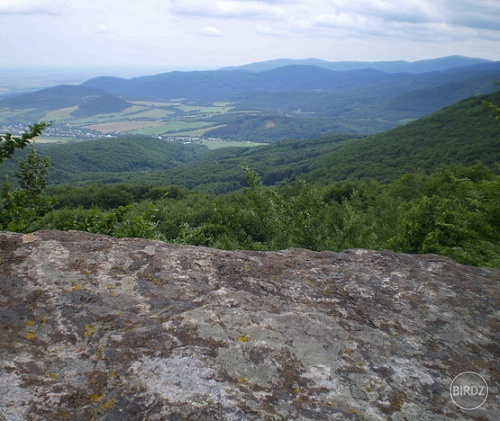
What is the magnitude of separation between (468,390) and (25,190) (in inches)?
356

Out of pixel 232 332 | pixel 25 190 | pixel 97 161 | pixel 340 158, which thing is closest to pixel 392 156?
pixel 340 158

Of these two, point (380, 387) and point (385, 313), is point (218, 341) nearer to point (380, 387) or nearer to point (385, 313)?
point (380, 387)

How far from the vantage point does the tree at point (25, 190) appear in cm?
773

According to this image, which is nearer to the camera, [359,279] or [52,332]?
[52,332]

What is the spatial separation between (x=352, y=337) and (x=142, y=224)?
510cm

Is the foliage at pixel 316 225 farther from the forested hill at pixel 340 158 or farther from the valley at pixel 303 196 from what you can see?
the forested hill at pixel 340 158

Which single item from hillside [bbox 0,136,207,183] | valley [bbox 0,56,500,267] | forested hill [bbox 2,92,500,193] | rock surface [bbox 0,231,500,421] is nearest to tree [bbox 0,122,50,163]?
valley [bbox 0,56,500,267]

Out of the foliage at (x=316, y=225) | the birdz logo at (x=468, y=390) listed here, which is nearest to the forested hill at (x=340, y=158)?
the foliage at (x=316, y=225)

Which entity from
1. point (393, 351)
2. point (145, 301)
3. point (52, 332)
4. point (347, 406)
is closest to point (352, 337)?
point (393, 351)

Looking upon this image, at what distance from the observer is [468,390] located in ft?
10.7

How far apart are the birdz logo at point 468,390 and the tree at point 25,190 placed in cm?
699

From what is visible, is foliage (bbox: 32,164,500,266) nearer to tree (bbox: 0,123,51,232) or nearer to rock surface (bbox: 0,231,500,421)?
tree (bbox: 0,123,51,232)

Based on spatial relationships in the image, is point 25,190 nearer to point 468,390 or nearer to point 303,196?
point 303,196

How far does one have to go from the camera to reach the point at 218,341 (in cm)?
352
